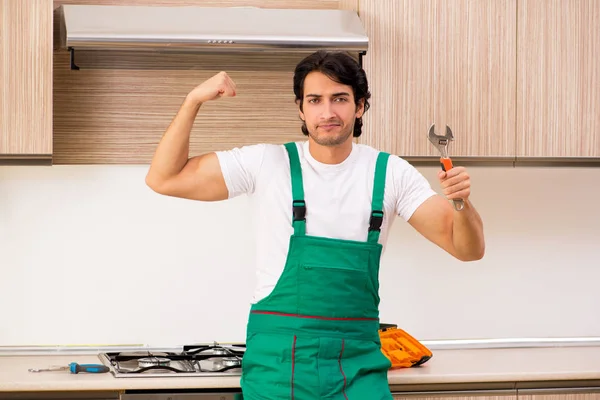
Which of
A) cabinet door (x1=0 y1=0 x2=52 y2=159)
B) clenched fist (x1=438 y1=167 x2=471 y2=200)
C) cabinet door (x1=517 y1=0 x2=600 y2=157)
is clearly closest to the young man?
clenched fist (x1=438 y1=167 x2=471 y2=200)

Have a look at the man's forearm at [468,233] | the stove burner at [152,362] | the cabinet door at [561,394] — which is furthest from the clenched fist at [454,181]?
the stove burner at [152,362]

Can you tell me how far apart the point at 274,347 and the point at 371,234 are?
0.38 meters

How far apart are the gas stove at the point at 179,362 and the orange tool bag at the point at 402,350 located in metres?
0.46

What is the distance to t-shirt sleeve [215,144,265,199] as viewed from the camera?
6.96 ft

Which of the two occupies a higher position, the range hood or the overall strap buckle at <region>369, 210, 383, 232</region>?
the range hood

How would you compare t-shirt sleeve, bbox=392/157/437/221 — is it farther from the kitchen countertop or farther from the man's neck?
the kitchen countertop

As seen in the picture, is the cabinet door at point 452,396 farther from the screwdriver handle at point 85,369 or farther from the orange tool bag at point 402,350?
the screwdriver handle at point 85,369

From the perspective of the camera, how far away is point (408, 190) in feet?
7.02

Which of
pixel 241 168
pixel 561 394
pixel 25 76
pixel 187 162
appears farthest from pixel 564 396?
pixel 25 76

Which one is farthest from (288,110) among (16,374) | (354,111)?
(16,374)

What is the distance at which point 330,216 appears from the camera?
2074 millimetres

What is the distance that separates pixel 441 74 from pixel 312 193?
733 mm

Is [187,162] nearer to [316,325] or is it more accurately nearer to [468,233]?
[316,325]

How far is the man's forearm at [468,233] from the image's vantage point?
6.45 ft
